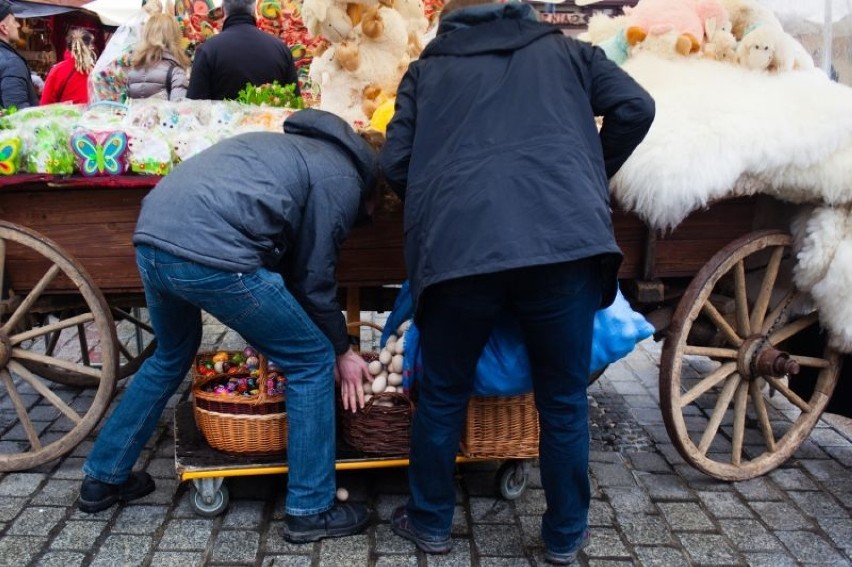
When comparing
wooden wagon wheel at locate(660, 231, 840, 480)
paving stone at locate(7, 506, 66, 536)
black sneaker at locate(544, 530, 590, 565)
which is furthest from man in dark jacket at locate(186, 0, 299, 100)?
black sneaker at locate(544, 530, 590, 565)

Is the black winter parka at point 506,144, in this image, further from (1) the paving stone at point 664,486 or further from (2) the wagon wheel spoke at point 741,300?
(1) the paving stone at point 664,486

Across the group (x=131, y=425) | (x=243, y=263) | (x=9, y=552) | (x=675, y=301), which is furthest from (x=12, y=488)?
(x=675, y=301)

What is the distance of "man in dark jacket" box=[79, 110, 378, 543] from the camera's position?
224cm

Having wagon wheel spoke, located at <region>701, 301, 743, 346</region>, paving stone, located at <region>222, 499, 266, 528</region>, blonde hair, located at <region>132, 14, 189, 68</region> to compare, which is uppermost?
blonde hair, located at <region>132, 14, 189, 68</region>

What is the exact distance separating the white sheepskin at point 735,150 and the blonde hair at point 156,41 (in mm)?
3172

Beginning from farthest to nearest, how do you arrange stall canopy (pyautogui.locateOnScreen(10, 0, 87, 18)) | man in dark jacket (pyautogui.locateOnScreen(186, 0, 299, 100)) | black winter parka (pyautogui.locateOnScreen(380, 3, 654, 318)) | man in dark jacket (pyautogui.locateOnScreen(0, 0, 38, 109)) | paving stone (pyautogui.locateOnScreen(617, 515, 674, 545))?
stall canopy (pyautogui.locateOnScreen(10, 0, 87, 18)), man in dark jacket (pyautogui.locateOnScreen(0, 0, 38, 109)), man in dark jacket (pyautogui.locateOnScreen(186, 0, 299, 100)), paving stone (pyautogui.locateOnScreen(617, 515, 674, 545)), black winter parka (pyautogui.locateOnScreen(380, 3, 654, 318))

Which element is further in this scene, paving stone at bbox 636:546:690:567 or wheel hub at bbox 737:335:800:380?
wheel hub at bbox 737:335:800:380

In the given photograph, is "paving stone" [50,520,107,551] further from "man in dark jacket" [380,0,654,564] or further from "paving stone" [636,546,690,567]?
"paving stone" [636,546,690,567]

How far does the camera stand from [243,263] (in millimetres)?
2232

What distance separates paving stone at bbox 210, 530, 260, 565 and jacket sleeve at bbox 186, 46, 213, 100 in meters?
2.67

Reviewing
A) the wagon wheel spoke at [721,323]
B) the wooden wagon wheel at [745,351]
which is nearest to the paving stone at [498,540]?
the wooden wagon wheel at [745,351]

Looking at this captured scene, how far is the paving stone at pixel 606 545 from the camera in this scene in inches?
101

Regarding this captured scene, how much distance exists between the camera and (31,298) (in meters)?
2.84

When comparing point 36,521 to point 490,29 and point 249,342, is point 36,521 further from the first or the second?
point 490,29
